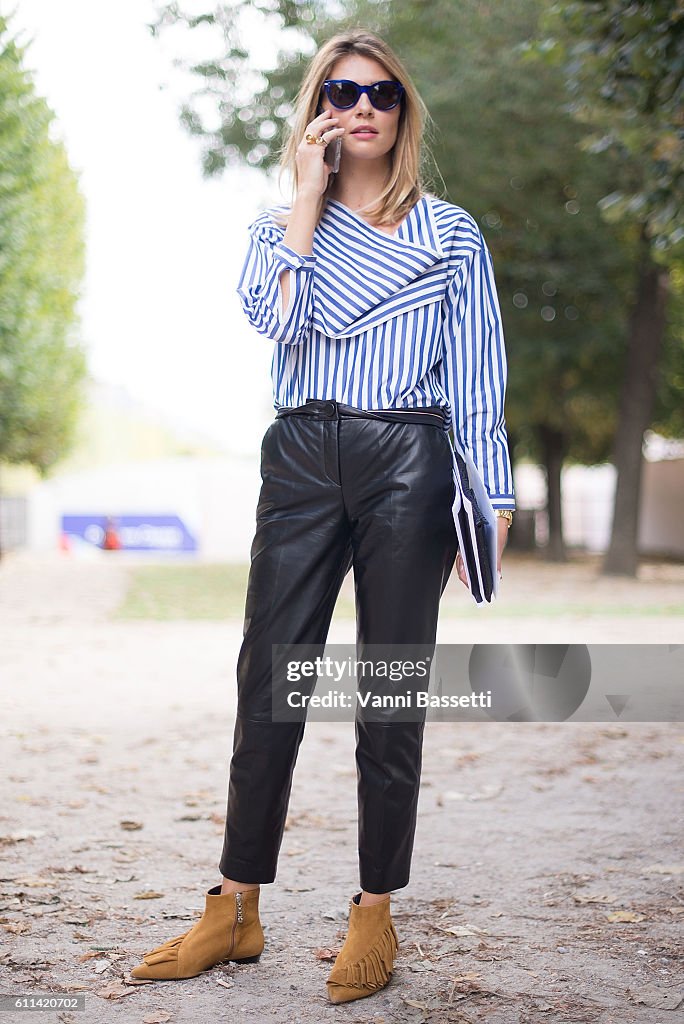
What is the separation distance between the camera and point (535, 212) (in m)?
17.3

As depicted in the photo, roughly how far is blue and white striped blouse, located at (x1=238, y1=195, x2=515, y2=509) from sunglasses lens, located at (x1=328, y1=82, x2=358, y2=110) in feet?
0.87

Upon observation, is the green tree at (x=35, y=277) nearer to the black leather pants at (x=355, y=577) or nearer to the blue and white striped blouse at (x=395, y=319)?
the blue and white striped blouse at (x=395, y=319)

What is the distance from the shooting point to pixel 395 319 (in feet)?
8.80

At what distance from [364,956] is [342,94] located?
214cm

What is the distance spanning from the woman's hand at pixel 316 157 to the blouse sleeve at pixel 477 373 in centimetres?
41

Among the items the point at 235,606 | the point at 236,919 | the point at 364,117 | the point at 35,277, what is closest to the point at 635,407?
the point at 235,606

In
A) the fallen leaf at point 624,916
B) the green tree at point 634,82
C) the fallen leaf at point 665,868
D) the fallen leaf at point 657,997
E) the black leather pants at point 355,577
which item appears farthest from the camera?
the green tree at point 634,82

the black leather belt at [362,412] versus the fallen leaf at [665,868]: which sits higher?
the black leather belt at [362,412]

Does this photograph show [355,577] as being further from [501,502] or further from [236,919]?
[236,919]

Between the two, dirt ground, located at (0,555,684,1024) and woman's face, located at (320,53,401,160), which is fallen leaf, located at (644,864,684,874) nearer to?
dirt ground, located at (0,555,684,1024)

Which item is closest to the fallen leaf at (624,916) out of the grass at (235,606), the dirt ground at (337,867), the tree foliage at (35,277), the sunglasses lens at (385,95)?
the dirt ground at (337,867)

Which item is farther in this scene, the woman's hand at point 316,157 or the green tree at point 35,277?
the green tree at point 35,277

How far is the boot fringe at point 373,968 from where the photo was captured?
260cm

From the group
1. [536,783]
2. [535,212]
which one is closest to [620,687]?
[536,783]
